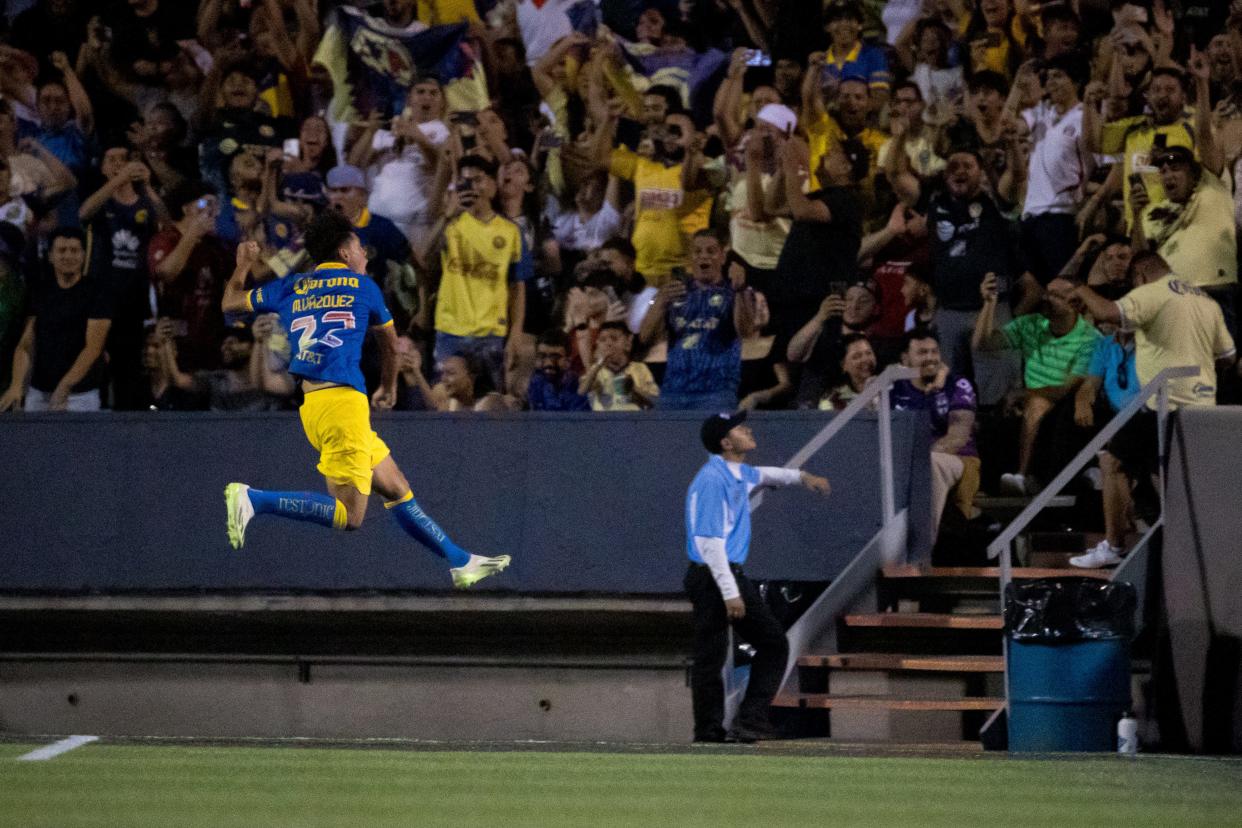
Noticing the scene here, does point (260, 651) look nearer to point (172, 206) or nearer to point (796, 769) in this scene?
point (172, 206)

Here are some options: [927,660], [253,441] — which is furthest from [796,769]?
[253,441]

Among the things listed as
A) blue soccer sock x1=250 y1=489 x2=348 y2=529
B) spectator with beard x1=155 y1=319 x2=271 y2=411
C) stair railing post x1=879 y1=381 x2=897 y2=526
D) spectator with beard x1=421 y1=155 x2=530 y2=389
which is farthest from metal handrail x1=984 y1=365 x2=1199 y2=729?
spectator with beard x1=155 y1=319 x2=271 y2=411

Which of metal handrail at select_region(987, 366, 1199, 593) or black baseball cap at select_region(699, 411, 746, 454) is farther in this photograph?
black baseball cap at select_region(699, 411, 746, 454)

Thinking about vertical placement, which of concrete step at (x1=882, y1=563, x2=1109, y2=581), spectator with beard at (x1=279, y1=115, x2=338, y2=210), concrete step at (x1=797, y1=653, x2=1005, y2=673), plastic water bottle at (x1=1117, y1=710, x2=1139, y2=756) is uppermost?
spectator with beard at (x1=279, y1=115, x2=338, y2=210)

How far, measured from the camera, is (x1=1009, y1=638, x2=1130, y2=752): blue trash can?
10406mm

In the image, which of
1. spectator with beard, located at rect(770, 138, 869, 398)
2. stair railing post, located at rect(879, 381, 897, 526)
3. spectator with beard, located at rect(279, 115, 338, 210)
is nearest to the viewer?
stair railing post, located at rect(879, 381, 897, 526)

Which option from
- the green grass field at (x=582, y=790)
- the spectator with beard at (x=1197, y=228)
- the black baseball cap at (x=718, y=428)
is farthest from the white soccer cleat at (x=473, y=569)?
the spectator with beard at (x=1197, y=228)

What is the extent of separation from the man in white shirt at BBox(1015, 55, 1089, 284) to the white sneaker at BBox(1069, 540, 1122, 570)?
1944mm

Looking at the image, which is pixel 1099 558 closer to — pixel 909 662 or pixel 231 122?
pixel 909 662

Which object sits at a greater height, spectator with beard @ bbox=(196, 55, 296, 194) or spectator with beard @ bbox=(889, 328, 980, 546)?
spectator with beard @ bbox=(196, 55, 296, 194)

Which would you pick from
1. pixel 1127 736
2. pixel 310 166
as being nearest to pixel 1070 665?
pixel 1127 736

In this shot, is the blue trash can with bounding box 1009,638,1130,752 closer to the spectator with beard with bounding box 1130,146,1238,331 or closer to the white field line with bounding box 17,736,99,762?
the spectator with beard with bounding box 1130,146,1238,331

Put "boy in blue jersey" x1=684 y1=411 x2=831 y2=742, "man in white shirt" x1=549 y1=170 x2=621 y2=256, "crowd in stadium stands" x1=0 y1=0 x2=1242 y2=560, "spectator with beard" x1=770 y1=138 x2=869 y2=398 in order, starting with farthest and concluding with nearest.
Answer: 1. "man in white shirt" x1=549 y1=170 x2=621 y2=256
2. "spectator with beard" x1=770 y1=138 x2=869 y2=398
3. "crowd in stadium stands" x1=0 y1=0 x2=1242 y2=560
4. "boy in blue jersey" x1=684 y1=411 x2=831 y2=742

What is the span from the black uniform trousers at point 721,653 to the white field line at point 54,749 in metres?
3.65
